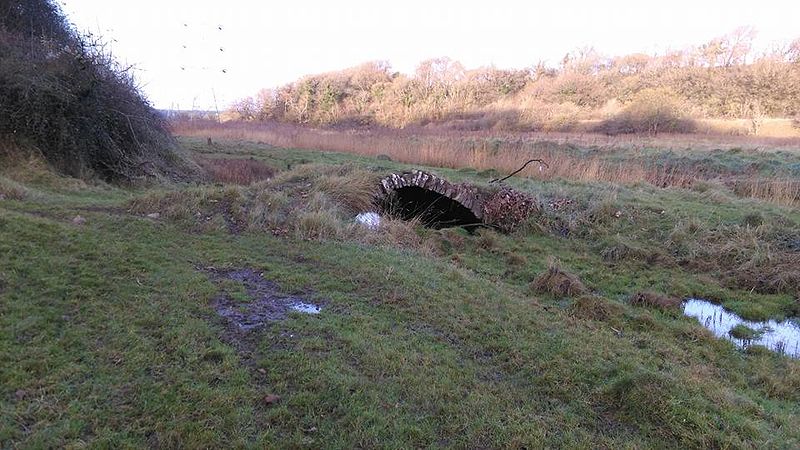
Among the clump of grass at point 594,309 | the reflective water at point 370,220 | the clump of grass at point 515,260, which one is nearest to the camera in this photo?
the clump of grass at point 594,309

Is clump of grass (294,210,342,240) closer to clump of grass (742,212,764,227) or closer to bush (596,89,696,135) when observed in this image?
clump of grass (742,212,764,227)

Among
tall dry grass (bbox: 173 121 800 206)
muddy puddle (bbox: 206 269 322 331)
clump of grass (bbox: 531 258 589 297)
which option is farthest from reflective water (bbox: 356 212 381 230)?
tall dry grass (bbox: 173 121 800 206)

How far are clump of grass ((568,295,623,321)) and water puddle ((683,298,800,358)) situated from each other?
1.27m

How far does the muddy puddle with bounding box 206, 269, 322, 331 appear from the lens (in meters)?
Answer: 5.29

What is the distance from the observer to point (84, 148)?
1265cm

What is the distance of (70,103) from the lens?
12.2 meters

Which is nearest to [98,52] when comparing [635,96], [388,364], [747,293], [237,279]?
[237,279]

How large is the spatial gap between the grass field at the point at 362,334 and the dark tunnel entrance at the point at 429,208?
1.43 m

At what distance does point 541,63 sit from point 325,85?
80.1 ft

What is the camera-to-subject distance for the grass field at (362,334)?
376cm

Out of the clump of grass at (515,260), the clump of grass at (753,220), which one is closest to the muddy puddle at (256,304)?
the clump of grass at (515,260)

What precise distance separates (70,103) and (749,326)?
45.9ft

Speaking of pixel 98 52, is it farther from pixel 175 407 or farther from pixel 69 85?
pixel 175 407

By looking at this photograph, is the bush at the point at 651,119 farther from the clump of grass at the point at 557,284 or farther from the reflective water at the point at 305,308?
the reflective water at the point at 305,308
